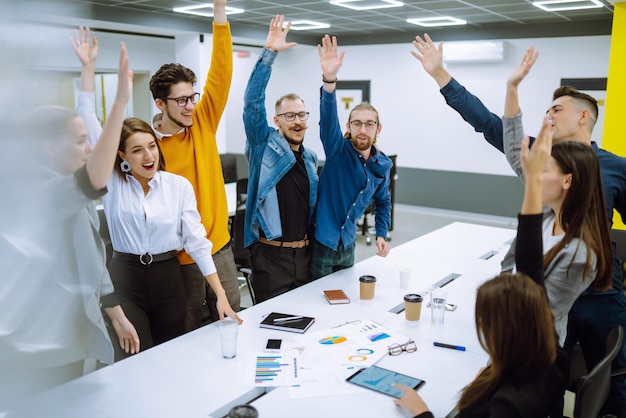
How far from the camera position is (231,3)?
5.62 meters

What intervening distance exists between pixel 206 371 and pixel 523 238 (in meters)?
1.05

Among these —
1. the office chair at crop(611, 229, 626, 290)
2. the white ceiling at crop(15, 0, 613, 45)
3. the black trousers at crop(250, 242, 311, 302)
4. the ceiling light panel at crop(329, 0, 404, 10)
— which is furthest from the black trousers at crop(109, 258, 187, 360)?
the ceiling light panel at crop(329, 0, 404, 10)

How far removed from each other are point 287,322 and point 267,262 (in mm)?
581

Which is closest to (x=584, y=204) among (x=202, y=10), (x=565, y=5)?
(x=565, y=5)

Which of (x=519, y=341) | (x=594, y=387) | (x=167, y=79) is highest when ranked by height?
(x=167, y=79)

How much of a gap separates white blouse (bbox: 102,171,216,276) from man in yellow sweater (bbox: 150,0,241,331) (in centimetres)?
25

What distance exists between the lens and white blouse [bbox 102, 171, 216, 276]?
173 centimetres

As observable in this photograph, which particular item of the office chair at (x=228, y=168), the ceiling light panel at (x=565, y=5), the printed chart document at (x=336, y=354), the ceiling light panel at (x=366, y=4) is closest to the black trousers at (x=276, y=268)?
the printed chart document at (x=336, y=354)

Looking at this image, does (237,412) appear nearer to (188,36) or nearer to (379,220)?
(379,220)

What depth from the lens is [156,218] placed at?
1.77 m

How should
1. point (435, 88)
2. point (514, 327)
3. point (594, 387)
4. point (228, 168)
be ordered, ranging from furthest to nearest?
point (435, 88) < point (228, 168) < point (594, 387) < point (514, 327)

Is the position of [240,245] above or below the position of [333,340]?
below

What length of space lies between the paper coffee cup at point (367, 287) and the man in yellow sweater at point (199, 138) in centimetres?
61

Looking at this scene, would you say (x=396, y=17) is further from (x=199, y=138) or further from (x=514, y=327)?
(x=514, y=327)
